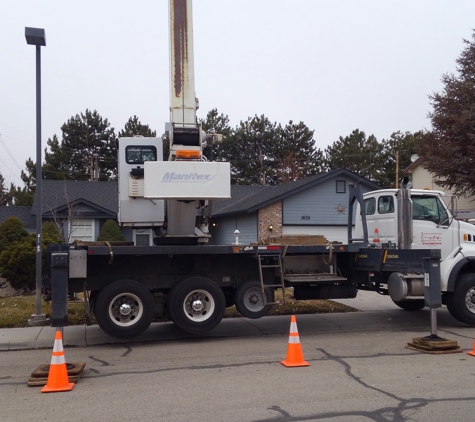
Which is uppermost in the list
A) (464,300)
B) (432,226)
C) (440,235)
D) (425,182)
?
(425,182)

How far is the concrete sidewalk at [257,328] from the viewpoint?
10.6m

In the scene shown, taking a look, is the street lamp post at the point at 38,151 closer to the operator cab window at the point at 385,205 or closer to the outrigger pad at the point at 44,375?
the outrigger pad at the point at 44,375

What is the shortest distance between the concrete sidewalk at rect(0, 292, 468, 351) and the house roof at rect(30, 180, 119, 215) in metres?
15.1

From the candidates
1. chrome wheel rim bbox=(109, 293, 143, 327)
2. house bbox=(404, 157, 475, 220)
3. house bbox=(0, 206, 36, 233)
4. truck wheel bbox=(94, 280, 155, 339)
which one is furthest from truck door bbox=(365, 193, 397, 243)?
house bbox=(0, 206, 36, 233)

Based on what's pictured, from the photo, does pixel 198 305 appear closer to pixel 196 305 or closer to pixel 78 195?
pixel 196 305

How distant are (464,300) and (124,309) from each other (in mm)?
6777

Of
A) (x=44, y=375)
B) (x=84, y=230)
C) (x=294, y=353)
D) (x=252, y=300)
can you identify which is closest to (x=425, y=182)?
(x=84, y=230)

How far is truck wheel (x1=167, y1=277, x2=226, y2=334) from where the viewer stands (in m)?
10.3

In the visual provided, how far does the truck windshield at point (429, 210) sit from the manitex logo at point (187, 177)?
4.66m

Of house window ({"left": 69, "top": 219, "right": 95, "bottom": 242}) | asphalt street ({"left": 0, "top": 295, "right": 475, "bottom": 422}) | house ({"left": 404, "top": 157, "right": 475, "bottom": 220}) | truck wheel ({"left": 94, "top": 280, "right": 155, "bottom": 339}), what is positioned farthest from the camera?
house ({"left": 404, "top": 157, "right": 475, "bottom": 220})

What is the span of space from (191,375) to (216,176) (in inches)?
145

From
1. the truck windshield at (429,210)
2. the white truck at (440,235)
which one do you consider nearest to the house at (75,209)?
the white truck at (440,235)

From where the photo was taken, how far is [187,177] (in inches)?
394

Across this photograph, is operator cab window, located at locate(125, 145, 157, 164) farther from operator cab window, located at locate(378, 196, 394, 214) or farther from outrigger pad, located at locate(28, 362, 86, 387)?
operator cab window, located at locate(378, 196, 394, 214)
